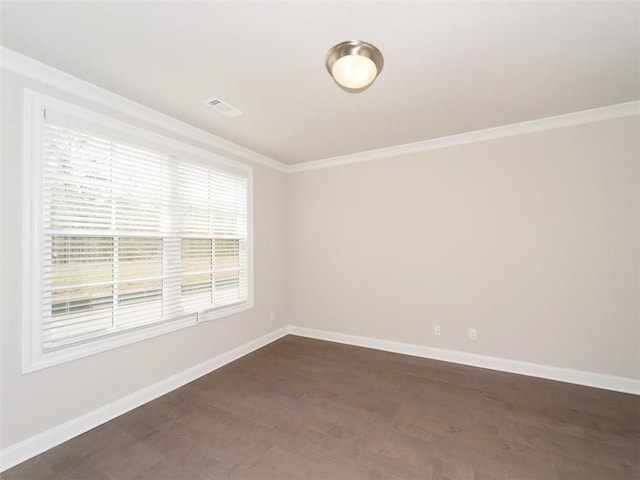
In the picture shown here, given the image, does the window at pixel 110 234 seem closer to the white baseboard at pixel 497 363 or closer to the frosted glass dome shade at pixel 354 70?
the white baseboard at pixel 497 363

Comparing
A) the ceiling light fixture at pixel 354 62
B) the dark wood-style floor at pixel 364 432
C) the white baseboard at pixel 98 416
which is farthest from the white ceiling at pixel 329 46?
the dark wood-style floor at pixel 364 432

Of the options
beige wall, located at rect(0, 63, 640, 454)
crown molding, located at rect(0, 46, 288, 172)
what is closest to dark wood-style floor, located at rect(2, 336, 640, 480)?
beige wall, located at rect(0, 63, 640, 454)

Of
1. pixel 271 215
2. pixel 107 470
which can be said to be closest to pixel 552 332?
pixel 271 215

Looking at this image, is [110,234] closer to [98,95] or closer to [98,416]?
[98,95]

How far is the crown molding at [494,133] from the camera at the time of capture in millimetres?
2777

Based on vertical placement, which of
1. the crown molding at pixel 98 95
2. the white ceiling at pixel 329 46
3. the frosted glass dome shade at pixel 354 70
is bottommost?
the frosted glass dome shade at pixel 354 70

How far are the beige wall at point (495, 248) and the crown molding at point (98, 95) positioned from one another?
1.75 meters

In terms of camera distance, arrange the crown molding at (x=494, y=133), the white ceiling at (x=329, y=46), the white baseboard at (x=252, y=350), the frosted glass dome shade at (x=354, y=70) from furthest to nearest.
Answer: the crown molding at (x=494, y=133), the white baseboard at (x=252, y=350), the frosted glass dome shade at (x=354, y=70), the white ceiling at (x=329, y=46)

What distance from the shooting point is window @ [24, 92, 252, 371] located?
6.72 feet

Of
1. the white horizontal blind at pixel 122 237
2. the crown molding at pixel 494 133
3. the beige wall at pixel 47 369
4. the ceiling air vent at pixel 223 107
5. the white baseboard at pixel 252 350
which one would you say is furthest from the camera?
the crown molding at pixel 494 133

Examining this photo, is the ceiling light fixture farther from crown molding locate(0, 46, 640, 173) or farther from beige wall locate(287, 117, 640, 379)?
beige wall locate(287, 117, 640, 379)

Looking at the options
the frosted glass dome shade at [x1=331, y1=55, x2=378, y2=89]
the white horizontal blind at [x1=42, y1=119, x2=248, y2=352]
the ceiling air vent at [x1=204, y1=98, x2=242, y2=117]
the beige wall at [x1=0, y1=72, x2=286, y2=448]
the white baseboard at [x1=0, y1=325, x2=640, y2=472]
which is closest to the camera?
the frosted glass dome shade at [x1=331, y1=55, x2=378, y2=89]

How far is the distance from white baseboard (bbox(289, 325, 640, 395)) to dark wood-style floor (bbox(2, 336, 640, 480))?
0.11 meters

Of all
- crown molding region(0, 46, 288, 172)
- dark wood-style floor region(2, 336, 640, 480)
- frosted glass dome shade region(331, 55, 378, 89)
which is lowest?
dark wood-style floor region(2, 336, 640, 480)
